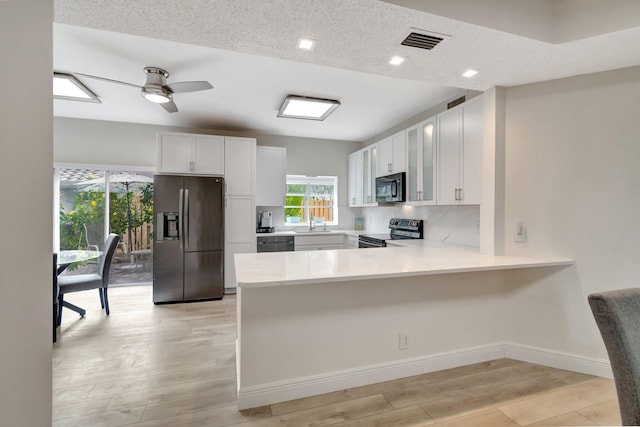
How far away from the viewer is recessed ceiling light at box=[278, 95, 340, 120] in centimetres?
350

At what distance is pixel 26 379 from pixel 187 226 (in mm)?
3293

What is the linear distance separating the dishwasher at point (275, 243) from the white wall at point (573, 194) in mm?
3056

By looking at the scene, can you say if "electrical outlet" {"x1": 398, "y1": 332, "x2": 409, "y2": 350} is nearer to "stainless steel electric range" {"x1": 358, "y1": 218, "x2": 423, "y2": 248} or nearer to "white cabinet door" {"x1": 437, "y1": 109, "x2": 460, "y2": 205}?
"white cabinet door" {"x1": 437, "y1": 109, "x2": 460, "y2": 205}

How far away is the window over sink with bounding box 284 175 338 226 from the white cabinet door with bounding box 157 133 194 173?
1805 millimetres

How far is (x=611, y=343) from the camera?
99cm

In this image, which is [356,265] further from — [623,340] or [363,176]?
[363,176]

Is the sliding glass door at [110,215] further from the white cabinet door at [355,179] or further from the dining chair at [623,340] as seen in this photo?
the dining chair at [623,340]

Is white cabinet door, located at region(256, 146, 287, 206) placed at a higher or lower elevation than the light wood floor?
higher

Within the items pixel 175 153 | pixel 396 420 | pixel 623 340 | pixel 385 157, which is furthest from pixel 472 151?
pixel 175 153

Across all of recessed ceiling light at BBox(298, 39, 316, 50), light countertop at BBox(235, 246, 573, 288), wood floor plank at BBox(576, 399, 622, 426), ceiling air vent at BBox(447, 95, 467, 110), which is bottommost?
wood floor plank at BBox(576, 399, 622, 426)

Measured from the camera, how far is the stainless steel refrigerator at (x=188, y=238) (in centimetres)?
394

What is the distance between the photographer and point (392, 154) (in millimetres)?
4168

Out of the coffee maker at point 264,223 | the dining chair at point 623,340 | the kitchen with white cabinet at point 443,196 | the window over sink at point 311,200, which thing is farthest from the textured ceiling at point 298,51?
the window over sink at point 311,200

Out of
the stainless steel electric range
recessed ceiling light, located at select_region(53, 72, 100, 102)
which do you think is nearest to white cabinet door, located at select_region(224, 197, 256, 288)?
the stainless steel electric range
